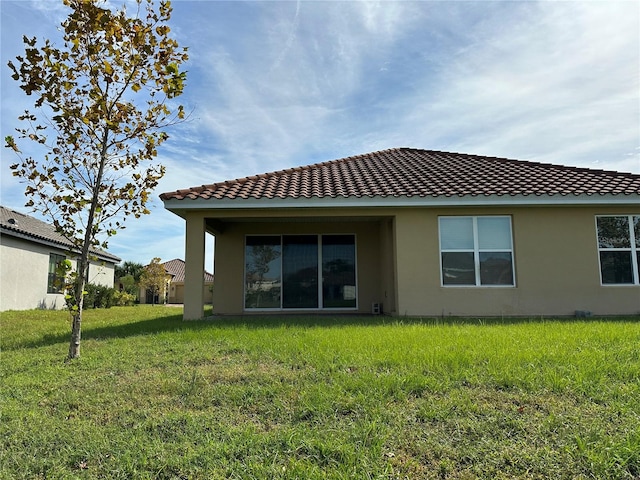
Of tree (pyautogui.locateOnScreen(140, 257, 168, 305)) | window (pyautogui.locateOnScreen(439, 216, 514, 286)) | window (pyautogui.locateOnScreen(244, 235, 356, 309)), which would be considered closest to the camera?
window (pyautogui.locateOnScreen(439, 216, 514, 286))

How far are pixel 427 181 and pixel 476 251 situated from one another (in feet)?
7.45

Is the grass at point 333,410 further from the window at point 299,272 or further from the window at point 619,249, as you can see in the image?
the window at point 299,272

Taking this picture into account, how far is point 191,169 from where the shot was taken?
52.1 ft

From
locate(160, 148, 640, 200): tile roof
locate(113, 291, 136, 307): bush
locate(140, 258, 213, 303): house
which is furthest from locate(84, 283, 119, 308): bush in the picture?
locate(160, 148, 640, 200): tile roof

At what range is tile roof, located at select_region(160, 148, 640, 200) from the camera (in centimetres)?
1038

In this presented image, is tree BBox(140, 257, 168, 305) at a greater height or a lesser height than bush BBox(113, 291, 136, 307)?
greater

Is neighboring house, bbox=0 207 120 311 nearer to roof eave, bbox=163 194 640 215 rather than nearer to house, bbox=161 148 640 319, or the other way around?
roof eave, bbox=163 194 640 215

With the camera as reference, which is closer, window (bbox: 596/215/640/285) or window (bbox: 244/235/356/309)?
window (bbox: 596/215/640/285)

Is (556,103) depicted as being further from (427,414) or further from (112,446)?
(112,446)

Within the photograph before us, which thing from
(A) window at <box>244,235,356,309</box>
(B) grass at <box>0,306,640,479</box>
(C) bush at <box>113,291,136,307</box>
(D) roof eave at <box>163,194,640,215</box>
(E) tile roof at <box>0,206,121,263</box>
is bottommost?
(B) grass at <box>0,306,640,479</box>

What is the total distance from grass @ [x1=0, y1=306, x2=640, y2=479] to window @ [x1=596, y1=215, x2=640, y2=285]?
4.95 metres

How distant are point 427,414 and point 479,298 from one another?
7.44 meters

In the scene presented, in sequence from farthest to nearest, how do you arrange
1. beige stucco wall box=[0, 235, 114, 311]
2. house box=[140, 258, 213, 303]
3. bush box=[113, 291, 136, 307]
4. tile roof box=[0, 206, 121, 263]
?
house box=[140, 258, 213, 303] → bush box=[113, 291, 136, 307] → tile roof box=[0, 206, 121, 263] → beige stucco wall box=[0, 235, 114, 311]

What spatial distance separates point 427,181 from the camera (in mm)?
11539
